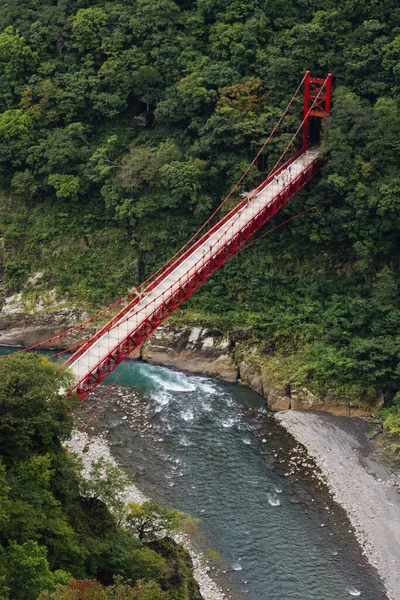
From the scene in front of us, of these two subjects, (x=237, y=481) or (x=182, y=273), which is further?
(x=182, y=273)

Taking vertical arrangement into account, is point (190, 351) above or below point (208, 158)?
below

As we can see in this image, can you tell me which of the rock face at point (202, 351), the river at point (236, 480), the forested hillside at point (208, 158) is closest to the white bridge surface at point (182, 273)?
the forested hillside at point (208, 158)

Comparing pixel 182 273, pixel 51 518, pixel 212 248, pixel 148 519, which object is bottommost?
pixel 148 519

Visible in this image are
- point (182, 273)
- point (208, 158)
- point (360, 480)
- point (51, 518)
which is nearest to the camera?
point (51, 518)

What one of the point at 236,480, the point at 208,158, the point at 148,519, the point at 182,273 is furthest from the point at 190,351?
the point at 148,519

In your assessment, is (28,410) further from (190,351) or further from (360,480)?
(190,351)

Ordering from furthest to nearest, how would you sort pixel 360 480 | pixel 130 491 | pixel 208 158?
1. pixel 208 158
2. pixel 360 480
3. pixel 130 491

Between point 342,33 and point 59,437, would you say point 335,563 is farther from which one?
point 342,33
